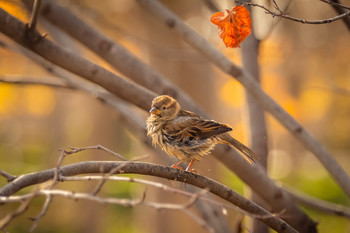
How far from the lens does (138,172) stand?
2.60 m

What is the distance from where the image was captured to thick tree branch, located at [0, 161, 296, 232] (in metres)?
2.44

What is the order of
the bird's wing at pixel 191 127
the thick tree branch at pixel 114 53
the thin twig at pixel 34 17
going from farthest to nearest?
1. the thick tree branch at pixel 114 53
2. the bird's wing at pixel 191 127
3. the thin twig at pixel 34 17

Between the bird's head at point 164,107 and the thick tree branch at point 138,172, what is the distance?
706 mm

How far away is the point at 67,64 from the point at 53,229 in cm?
893

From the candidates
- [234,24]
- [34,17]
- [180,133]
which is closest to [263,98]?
[180,133]

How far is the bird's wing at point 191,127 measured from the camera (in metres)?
3.33

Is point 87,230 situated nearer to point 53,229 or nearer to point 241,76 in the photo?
point 53,229

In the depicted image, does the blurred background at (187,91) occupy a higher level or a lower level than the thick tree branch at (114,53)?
higher

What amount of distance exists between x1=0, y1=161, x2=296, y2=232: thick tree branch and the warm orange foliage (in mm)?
897

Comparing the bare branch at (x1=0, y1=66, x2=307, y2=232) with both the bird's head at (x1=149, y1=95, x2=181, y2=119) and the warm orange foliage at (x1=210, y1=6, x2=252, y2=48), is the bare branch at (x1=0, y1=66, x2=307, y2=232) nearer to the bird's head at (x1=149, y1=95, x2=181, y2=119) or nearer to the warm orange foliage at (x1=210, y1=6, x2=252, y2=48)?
the bird's head at (x1=149, y1=95, x2=181, y2=119)

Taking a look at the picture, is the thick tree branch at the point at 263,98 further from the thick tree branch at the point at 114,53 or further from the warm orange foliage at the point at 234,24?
the warm orange foliage at the point at 234,24

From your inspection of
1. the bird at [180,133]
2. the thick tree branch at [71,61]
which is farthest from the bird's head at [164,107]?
the thick tree branch at [71,61]

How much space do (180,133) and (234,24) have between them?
1132 millimetres

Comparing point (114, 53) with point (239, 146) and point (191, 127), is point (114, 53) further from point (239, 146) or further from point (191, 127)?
point (239, 146)
